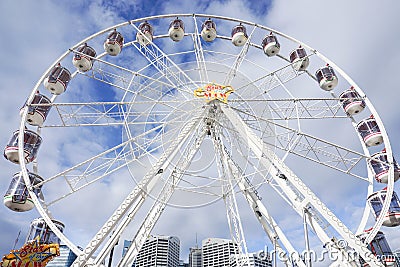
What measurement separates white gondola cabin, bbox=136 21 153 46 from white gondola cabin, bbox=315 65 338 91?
34.4ft

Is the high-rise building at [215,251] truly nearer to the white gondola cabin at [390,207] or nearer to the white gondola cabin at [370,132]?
the white gondola cabin at [370,132]

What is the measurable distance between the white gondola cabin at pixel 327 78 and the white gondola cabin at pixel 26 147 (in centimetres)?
1607

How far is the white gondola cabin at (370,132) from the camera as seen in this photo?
15469 millimetres

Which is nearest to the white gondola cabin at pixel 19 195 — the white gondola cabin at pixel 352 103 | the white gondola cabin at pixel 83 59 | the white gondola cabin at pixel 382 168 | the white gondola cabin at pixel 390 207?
the white gondola cabin at pixel 83 59

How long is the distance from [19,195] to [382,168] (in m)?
17.0

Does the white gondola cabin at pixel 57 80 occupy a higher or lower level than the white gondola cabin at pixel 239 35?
lower

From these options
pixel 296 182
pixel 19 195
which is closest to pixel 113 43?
pixel 19 195

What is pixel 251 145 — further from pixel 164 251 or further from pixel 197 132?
pixel 164 251

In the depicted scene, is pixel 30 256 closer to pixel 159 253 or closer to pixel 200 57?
pixel 200 57

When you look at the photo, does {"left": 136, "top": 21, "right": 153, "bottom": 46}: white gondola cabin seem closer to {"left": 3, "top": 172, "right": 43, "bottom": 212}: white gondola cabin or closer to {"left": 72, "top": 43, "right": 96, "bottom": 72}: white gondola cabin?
{"left": 72, "top": 43, "right": 96, "bottom": 72}: white gondola cabin

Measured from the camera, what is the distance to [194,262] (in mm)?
95000

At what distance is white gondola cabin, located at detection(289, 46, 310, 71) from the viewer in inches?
670

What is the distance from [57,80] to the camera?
15.1m

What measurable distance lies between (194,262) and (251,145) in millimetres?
91108
